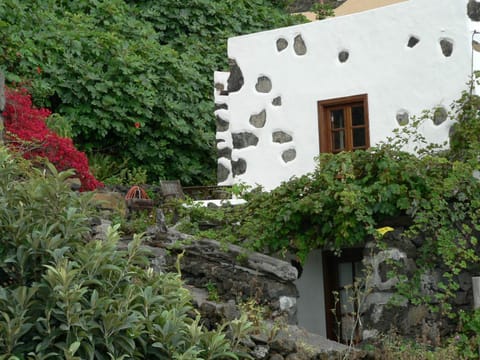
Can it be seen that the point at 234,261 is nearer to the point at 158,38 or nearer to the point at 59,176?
the point at 59,176

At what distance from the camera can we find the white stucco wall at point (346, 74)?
11523 mm

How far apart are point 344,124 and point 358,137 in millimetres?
273

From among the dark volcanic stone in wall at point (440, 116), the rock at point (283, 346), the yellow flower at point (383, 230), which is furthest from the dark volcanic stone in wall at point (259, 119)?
the rock at point (283, 346)

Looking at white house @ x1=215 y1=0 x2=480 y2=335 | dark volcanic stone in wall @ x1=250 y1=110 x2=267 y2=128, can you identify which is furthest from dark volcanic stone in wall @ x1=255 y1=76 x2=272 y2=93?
dark volcanic stone in wall @ x1=250 y1=110 x2=267 y2=128

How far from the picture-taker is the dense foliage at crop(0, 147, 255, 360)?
5773 mm

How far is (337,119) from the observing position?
12.5 metres

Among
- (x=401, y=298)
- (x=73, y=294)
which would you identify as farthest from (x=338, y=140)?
(x=73, y=294)

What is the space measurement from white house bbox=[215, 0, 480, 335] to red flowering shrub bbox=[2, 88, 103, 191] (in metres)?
2.08

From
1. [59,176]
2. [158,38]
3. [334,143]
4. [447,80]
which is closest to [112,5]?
[158,38]

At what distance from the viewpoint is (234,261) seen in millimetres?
10391

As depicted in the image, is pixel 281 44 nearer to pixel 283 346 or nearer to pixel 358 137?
pixel 358 137

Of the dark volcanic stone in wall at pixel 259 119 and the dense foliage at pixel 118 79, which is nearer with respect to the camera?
the dark volcanic stone in wall at pixel 259 119

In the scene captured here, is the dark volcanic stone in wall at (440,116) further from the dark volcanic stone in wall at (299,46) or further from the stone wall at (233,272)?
the stone wall at (233,272)

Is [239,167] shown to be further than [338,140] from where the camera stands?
Yes
